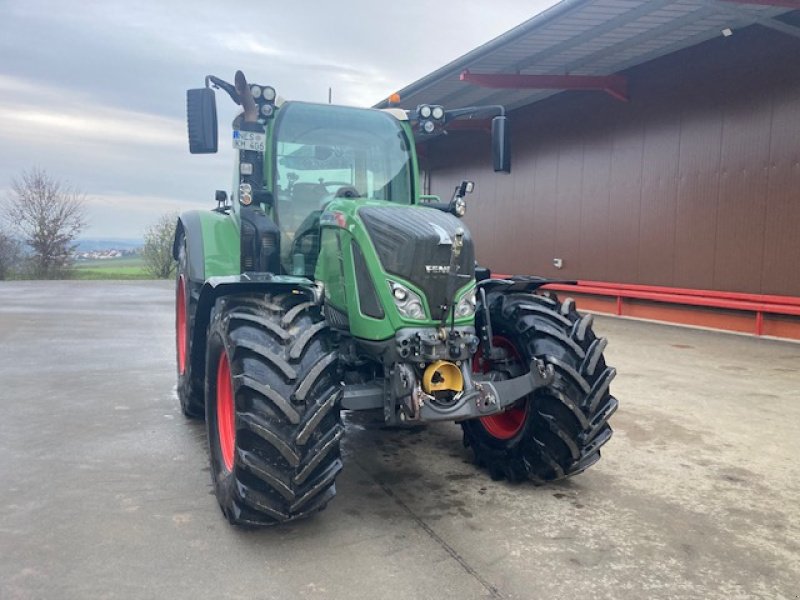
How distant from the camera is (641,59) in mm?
12258

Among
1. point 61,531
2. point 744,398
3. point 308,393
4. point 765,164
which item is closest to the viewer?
point 308,393

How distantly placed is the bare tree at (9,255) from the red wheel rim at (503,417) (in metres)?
31.0

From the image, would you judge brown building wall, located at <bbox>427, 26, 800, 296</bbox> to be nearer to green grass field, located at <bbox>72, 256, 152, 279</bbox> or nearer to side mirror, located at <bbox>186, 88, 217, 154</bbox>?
side mirror, located at <bbox>186, 88, 217, 154</bbox>

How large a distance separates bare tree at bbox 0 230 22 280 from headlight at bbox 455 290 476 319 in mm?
31442

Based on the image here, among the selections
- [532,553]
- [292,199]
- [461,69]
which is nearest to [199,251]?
[292,199]

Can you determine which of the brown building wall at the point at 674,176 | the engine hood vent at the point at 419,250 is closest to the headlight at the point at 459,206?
the engine hood vent at the point at 419,250

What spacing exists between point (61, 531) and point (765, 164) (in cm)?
1074

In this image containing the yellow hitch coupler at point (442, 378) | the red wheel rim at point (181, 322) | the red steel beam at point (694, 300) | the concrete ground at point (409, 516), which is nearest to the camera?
the concrete ground at point (409, 516)

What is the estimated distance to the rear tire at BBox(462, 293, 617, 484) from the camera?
3822 millimetres

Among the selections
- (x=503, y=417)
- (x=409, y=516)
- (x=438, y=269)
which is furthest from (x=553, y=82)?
(x=409, y=516)

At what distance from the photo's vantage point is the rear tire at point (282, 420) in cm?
308

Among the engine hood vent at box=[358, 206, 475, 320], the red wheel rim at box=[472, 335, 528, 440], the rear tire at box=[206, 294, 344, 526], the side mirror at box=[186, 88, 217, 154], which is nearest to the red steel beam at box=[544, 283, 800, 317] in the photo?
the red wheel rim at box=[472, 335, 528, 440]

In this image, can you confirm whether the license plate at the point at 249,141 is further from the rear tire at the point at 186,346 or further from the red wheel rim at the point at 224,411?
the red wheel rim at the point at 224,411

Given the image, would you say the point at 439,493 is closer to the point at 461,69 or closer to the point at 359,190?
the point at 359,190
